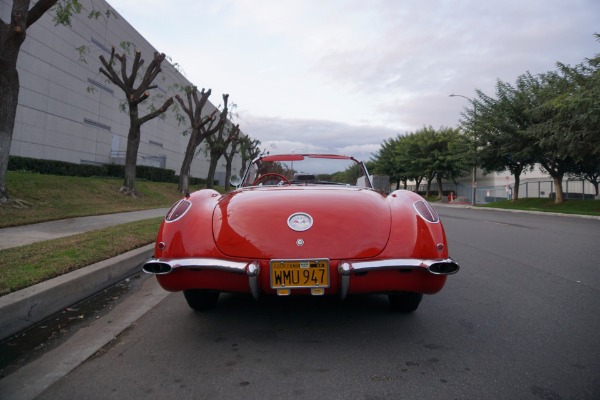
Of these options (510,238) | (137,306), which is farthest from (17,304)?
(510,238)

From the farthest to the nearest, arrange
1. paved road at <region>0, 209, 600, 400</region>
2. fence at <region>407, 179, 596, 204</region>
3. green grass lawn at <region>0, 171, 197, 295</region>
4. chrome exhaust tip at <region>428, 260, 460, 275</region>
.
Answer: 1. fence at <region>407, 179, 596, 204</region>
2. green grass lawn at <region>0, 171, 197, 295</region>
3. chrome exhaust tip at <region>428, 260, 460, 275</region>
4. paved road at <region>0, 209, 600, 400</region>

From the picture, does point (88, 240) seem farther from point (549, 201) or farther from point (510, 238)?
point (549, 201)

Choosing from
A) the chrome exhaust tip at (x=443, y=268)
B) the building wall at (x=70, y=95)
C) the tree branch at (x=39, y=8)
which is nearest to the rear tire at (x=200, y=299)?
the chrome exhaust tip at (x=443, y=268)

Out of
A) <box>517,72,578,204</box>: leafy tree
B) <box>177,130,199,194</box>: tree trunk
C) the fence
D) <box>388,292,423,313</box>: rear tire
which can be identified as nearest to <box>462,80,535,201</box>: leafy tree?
<box>517,72,578,204</box>: leafy tree

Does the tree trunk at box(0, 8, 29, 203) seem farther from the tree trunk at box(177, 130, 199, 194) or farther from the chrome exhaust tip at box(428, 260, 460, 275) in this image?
the tree trunk at box(177, 130, 199, 194)

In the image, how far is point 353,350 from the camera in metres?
2.81

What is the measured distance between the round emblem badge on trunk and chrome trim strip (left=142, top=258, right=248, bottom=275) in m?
0.41

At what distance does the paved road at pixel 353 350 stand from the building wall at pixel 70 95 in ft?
59.7

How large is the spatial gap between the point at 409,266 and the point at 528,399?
3.24 ft

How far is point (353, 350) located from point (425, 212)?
1179 millimetres

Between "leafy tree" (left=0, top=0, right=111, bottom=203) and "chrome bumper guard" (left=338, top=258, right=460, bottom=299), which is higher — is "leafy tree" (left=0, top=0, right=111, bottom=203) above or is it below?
above

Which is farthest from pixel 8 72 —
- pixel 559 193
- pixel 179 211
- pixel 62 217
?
pixel 559 193

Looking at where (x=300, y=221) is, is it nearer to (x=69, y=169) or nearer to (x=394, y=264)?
(x=394, y=264)

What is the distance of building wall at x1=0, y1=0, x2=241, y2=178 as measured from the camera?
2114cm
